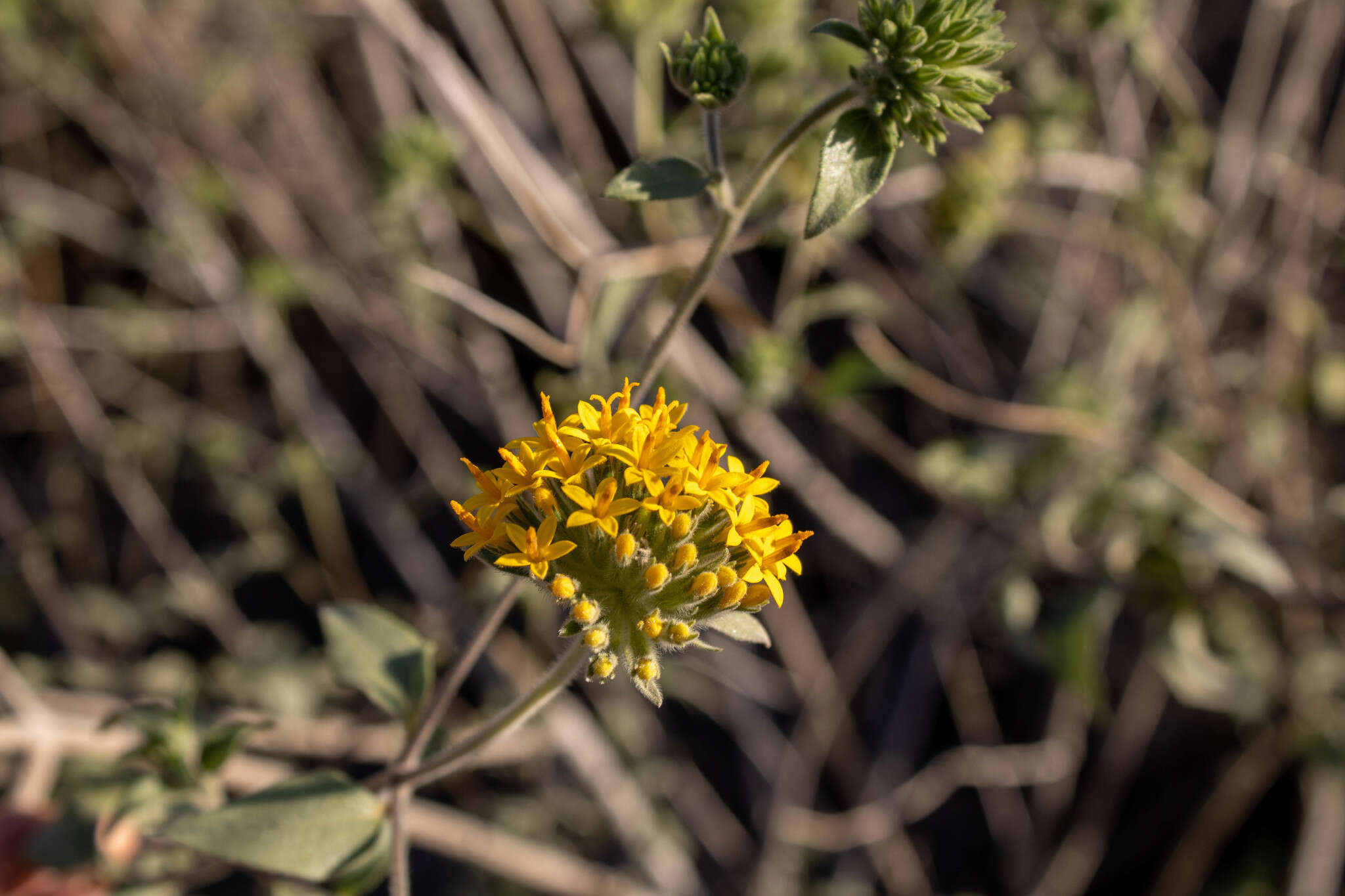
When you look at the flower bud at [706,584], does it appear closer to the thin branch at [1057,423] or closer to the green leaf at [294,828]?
the green leaf at [294,828]

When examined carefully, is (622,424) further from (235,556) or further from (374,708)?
(235,556)

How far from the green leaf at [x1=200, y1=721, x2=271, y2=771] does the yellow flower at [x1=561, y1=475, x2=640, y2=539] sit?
122cm

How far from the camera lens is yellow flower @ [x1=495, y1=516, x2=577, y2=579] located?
157 cm

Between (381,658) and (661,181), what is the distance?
1.40 meters

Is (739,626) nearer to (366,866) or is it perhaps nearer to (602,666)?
(602,666)

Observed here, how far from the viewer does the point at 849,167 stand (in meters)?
1.53

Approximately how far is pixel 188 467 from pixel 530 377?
2.27 meters

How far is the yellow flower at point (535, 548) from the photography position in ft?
5.14

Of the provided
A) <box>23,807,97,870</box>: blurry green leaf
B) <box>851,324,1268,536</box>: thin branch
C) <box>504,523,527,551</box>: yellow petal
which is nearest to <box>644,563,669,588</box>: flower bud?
<box>504,523,527,551</box>: yellow petal

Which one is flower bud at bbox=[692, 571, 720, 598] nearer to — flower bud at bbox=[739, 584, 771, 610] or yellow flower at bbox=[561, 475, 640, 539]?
flower bud at bbox=[739, 584, 771, 610]

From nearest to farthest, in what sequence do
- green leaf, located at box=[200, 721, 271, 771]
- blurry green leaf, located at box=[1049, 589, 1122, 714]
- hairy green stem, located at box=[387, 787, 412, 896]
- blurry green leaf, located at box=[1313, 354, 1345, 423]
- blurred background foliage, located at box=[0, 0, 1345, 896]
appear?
1. hairy green stem, located at box=[387, 787, 412, 896]
2. green leaf, located at box=[200, 721, 271, 771]
3. blurry green leaf, located at box=[1049, 589, 1122, 714]
4. blurred background foliage, located at box=[0, 0, 1345, 896]
5. blurry green leaf, located at box=[1313, 354, 1345, 423]

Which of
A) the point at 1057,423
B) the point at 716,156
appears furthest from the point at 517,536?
the point at 1057,423

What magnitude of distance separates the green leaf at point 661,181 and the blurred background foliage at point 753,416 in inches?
56.0

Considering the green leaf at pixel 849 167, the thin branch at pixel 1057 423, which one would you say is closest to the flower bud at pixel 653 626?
the green leaf at pixel 849 167
